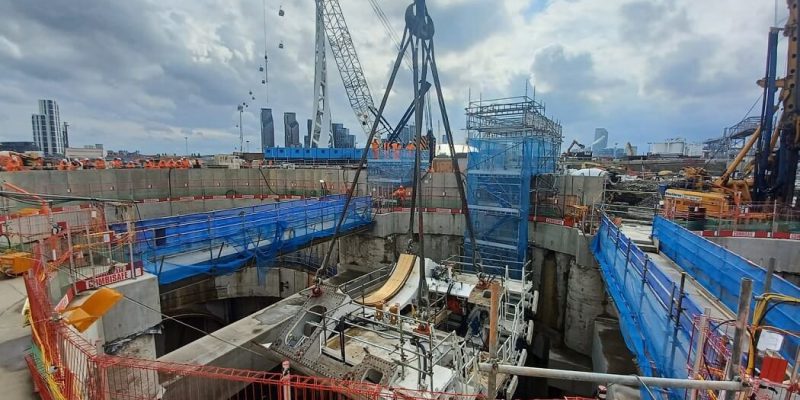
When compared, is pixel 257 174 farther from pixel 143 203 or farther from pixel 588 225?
pixel 588 225

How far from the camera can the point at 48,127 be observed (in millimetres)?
113625

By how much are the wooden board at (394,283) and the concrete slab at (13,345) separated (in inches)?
269

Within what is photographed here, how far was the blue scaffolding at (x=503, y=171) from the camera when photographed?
52.1ft

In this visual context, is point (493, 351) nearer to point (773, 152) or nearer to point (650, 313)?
point (650, 313)

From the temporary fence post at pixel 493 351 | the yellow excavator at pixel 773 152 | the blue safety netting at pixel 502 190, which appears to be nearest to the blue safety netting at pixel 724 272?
the temporary fence post at pixel 493 351

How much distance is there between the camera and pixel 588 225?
1507cm

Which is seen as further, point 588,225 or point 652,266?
point 588,225

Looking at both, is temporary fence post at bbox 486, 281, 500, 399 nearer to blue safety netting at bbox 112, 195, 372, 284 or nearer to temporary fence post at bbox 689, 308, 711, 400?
temporary fence post at bbox 689, 308, 711, 400

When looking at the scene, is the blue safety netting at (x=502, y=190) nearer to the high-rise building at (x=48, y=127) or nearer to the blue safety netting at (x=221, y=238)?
the blue safety netting at (x=221, y=238)

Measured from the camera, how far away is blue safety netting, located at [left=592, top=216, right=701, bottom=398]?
4.86m

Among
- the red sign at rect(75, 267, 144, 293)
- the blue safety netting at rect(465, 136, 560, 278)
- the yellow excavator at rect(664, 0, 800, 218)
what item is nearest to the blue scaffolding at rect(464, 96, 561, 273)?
Answer: the blue safety netting at rect(465, 136, 560, 278)

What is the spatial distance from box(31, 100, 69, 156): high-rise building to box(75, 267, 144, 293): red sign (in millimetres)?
146766

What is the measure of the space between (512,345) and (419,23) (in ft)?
29.5

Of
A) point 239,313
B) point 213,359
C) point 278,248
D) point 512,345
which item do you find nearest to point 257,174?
point 239,313
